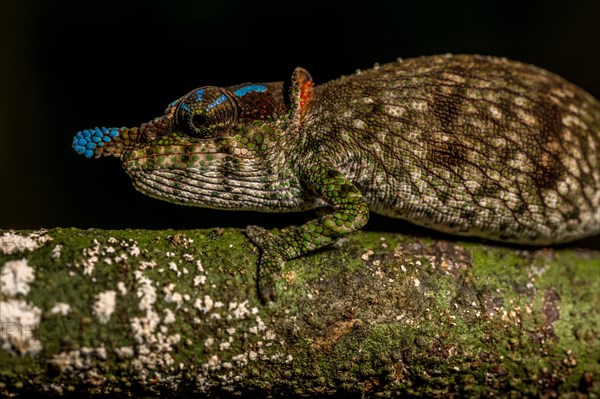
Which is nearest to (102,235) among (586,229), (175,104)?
(175,104)

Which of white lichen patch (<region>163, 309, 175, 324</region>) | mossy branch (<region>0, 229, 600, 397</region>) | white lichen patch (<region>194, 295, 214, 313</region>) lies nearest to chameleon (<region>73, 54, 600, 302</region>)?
mossy branch (<region>0, 229, 600, 397</region>)

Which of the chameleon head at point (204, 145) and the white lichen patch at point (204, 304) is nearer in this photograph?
the white lichen patch at point (204, 304)

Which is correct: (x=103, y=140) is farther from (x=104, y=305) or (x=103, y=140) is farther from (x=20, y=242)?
(x=104, y=305)

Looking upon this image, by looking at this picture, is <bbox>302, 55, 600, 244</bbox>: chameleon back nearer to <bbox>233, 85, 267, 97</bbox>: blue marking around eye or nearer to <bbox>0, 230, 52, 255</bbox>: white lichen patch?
<bbox>233, 85, 267, 97</bbox>: blue marking around eye

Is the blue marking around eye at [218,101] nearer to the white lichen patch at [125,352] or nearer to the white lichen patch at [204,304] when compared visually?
the white lichen patch at [204,304]

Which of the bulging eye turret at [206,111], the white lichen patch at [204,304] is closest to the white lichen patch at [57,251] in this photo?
the white lichen patch at [204,304]

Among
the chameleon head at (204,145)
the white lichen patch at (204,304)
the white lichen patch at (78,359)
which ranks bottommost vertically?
the white lichen patch at (78,359)

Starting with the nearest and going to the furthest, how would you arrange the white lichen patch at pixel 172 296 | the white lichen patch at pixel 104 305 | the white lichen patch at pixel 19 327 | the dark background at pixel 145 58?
the white lichen patch at pixel 19 327, the white lichen patch at pixel 104 305, the white lichen patch at pixel 172 296, the dark background at pixel 145 58

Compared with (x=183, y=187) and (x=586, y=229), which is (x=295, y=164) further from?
(x=586, y=229)
